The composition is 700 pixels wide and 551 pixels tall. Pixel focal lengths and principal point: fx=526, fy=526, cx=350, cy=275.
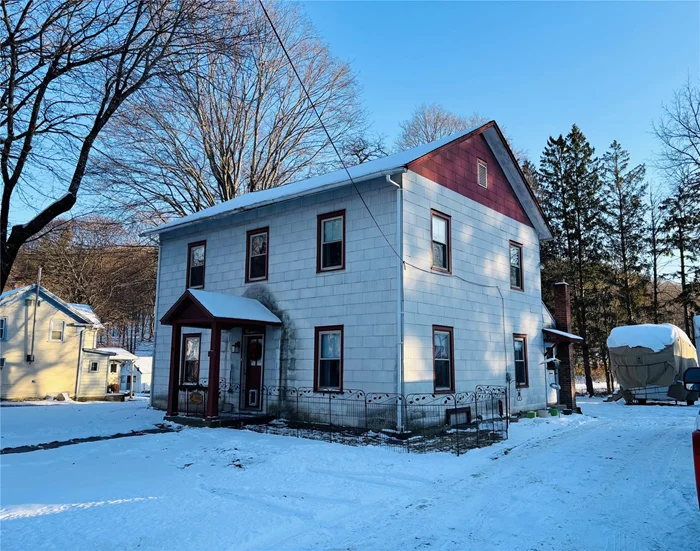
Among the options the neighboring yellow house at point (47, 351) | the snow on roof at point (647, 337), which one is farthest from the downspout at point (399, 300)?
the neighboring yellow house at point (47, 351)

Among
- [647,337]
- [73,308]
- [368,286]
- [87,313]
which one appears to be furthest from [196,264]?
[647,337]

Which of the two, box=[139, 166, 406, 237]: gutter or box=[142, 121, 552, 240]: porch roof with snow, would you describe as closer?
box=[139, 166, 406, 237]: gutter

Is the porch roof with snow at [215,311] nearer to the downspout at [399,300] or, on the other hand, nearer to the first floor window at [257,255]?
the first floor window at [257,255]

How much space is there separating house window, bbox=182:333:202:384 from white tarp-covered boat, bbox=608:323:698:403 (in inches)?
744

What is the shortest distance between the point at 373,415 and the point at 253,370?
15.3ft

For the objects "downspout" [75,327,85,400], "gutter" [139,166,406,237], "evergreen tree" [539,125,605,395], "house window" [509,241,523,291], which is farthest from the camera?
"evergreen tree" [539,125,605,395]

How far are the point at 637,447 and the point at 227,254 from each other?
40.7ft

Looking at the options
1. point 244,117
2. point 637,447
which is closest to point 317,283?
point 637,447

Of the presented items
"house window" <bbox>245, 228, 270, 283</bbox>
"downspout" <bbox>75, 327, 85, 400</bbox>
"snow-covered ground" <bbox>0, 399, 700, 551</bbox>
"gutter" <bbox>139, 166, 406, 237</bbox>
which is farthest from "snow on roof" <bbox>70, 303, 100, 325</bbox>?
"snow-covered ground" <bbox>0, 399, 700, 551</bbox>

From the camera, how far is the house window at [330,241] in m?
14.0

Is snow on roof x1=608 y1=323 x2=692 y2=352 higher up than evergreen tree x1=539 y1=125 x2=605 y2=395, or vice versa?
evergreen tree x1=539 y1=125 x2=605 y2=395

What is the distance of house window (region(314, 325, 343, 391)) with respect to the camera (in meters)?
13.6

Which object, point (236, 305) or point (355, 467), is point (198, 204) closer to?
point (236, 305)

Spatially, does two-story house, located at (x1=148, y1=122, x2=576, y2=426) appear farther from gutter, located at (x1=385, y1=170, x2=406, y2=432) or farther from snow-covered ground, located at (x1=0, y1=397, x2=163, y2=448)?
snow-covered ground, located at (x1=0, y1=397, x2=163, y2=448)
